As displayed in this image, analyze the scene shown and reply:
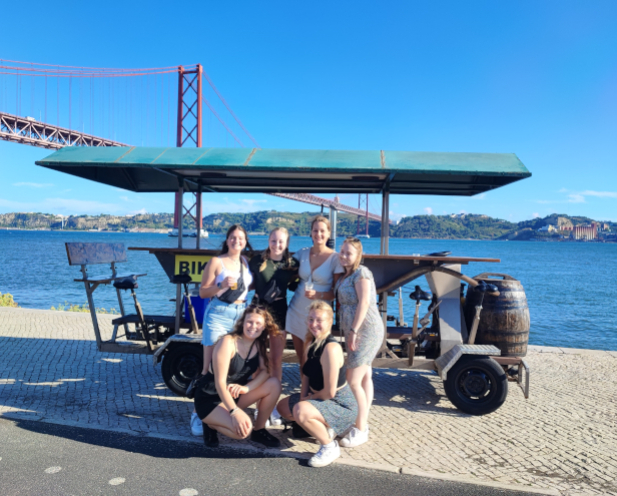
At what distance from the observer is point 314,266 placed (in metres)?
4.27

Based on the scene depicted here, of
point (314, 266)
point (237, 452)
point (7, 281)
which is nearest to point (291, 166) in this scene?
point (314, 266)

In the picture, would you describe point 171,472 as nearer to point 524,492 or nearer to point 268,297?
point 268,297

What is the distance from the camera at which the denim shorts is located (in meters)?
4.18

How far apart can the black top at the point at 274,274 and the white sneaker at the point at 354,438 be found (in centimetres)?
129

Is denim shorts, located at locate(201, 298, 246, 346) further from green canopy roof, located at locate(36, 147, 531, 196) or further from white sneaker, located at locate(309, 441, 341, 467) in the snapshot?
green canopy roof, located at locate(36, 147, 531, 196)

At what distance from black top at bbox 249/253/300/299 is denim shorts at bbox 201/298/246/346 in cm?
26

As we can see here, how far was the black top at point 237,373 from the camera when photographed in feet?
12.8

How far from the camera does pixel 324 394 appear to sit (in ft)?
12.5

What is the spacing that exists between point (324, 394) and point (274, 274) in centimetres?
115

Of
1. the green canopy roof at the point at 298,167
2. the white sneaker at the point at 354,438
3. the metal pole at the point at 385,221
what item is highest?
the green canopy roof at the point at 298,167

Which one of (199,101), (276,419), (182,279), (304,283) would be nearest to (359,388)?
(276,419)

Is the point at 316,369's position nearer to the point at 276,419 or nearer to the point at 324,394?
the point at 324,394

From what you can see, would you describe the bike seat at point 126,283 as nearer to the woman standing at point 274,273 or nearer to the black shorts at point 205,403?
the woman standing at point 274,273

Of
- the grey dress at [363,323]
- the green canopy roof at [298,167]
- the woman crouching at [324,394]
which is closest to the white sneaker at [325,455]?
the woman crouching at [324,394]
